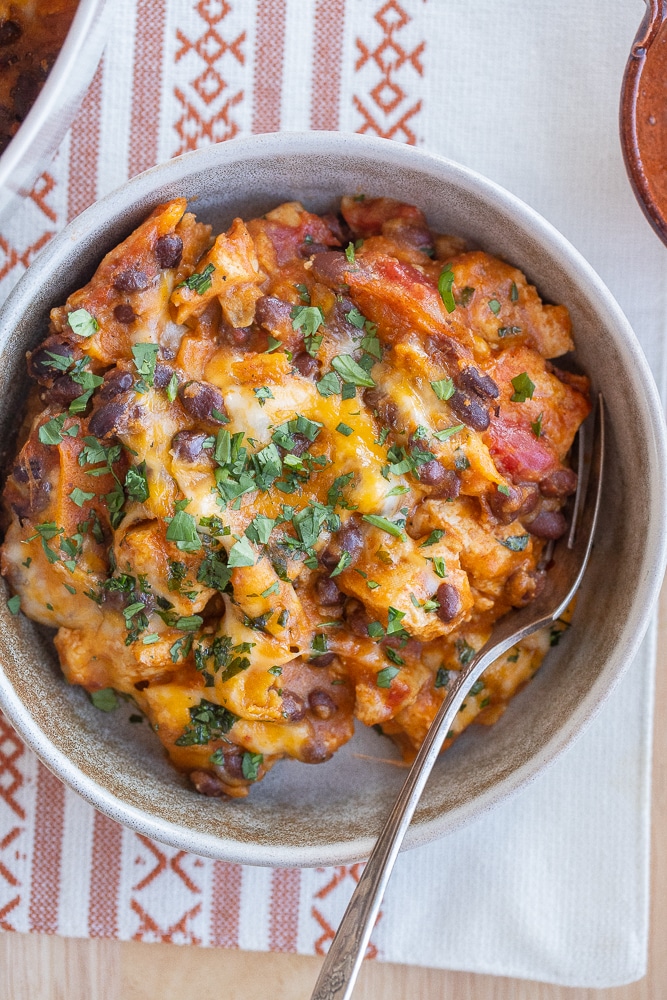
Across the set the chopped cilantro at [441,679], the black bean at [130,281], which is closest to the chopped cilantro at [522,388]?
the chopped cilantro at [441,679]

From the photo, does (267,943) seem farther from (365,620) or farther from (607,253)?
(607,253)

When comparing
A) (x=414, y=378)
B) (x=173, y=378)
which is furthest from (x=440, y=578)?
(x=173, y=378)

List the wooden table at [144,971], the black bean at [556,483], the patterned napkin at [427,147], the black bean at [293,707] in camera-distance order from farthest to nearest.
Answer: the wooden table at [144,971]
the patterned napkin at [427,147]
the black bean at [556,483]
the black bean at [293,707]

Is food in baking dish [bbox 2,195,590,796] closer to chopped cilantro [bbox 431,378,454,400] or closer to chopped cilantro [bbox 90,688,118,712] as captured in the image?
chopped cilantro [bbox 431,378,454,400]

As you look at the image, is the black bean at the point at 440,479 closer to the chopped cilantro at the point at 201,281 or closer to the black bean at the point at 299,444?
the black bean at the point at 299,444

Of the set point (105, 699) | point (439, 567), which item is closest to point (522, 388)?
point (439, 567)

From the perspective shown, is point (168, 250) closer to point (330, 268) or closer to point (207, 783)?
point (330, 268)

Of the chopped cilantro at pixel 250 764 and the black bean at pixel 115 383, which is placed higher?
the black bean at pixel 115 383
